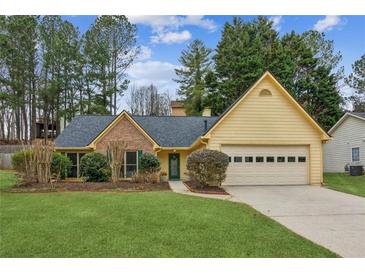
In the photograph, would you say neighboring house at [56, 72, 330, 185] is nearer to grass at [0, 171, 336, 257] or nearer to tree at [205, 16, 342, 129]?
grass at [0, 171, 336, 257]

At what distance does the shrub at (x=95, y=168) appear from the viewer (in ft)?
52.6

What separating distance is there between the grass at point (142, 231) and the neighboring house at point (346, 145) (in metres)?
15.7

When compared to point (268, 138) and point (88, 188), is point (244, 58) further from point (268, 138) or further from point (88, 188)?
point (88, 188)

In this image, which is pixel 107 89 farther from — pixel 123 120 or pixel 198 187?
pixel 198 187

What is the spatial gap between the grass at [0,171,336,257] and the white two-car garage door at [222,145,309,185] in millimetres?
6085

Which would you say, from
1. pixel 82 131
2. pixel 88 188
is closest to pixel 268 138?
pixel 88 188

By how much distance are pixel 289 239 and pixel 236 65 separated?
25823 millimetres

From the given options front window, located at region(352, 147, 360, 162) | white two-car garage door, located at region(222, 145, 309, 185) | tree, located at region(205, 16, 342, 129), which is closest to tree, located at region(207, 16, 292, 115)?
tree, located at region(205, 16, 342, 129)

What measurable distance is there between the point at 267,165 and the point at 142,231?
1096 cm

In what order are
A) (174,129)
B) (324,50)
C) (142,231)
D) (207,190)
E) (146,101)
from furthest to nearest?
(146,101), (324,50), (174,129), (207,190), (142,231)

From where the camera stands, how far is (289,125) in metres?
16.4

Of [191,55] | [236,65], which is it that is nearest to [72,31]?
[191,55]

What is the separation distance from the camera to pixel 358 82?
109ft

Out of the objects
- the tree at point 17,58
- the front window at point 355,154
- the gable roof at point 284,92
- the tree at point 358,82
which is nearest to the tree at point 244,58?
the tree at point 358,82
